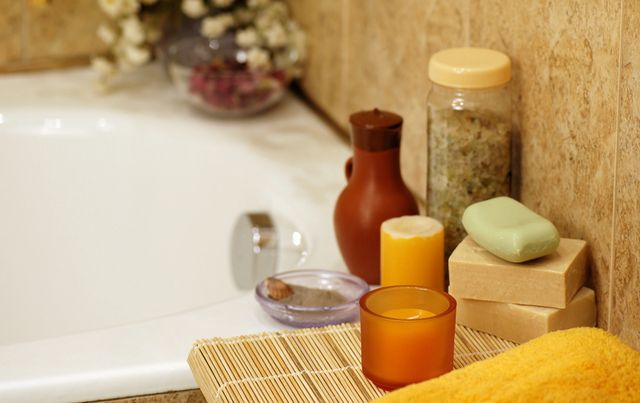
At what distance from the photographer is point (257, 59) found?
194cm

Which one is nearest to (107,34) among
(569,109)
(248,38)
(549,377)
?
(248,38)

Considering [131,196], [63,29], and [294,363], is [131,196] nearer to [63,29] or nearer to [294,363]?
[63,29]

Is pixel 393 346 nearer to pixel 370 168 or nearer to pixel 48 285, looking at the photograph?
pixel 370 168

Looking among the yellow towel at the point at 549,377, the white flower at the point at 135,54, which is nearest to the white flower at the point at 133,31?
the white flower at the point at 135,54

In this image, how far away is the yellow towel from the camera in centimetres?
91

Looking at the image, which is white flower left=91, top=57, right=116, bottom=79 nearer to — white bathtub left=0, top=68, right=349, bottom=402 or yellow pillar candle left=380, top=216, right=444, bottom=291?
white bathtub left=0, top=68, right=349, bottom=402

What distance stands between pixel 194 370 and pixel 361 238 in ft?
1.05

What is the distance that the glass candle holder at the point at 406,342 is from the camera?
1.01m

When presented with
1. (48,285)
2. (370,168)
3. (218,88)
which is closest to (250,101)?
(218,88)

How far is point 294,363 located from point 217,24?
1.05 metres

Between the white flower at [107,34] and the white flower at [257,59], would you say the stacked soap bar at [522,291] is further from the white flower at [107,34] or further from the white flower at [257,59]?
the white flower at [107,34]

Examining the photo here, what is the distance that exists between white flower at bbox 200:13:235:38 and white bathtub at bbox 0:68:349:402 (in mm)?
148

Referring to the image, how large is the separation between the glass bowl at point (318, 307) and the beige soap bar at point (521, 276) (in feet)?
0.48

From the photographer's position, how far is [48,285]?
1.89 m
